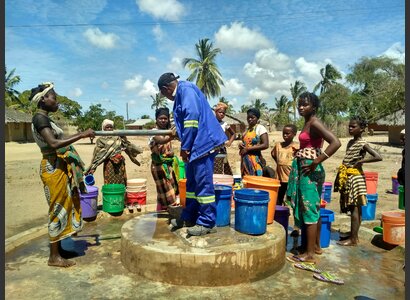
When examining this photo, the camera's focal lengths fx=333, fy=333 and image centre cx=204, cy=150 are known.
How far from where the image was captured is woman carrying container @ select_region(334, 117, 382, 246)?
4594 millimetres

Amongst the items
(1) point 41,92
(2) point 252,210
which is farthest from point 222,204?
(1) point 41,92

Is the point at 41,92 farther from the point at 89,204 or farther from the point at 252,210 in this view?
the point at 252,210

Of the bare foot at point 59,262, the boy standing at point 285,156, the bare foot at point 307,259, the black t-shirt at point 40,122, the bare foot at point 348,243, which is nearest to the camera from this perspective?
the black t-shirt at point 40,122

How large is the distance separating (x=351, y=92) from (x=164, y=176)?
4791cm

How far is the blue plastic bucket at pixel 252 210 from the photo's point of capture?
12.4ft

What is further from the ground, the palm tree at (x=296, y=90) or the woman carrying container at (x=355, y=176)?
the palm tree at (x=296, y=90)

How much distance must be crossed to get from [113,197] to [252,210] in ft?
9.81

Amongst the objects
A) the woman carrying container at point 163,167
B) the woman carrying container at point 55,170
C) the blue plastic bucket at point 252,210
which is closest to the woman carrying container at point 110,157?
the woman carrying container at point 163,167

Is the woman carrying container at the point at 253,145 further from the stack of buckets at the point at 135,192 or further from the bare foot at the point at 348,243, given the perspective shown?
the stack of buckets at the point at 135,192

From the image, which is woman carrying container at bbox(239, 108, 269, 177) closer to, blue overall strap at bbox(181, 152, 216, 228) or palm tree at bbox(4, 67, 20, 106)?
blue overall strap at bbox(181, 152, 216, 228)

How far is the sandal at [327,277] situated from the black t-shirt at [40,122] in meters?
3.36

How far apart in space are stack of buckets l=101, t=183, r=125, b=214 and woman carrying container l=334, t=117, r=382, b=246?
364 centimetres

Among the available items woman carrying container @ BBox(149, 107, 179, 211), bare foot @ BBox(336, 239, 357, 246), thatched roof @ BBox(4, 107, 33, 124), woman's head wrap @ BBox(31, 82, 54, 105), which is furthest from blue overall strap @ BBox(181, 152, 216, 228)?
thatched roof @ BBox(4, 107, 33, 124)

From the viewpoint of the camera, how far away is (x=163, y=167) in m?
5.50
